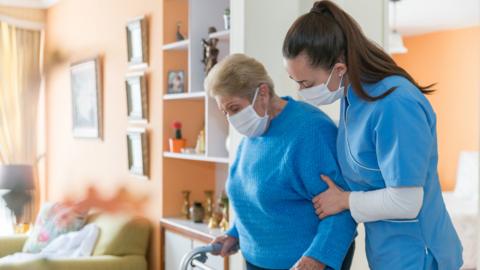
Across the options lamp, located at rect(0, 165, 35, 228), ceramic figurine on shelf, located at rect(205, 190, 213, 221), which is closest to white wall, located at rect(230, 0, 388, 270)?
ceramic figurine on shelf, located at rect(205, 190, 213, 221)

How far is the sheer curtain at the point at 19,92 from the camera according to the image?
4367 mm

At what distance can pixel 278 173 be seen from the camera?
4.96 feet

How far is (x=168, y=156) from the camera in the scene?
126 inches

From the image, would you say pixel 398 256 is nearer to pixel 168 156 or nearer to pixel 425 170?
pixel 425 170

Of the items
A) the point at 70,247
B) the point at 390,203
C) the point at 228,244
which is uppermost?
the point at 390,203

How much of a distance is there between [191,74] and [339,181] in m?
1.70

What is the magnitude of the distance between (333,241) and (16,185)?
3.45 metres

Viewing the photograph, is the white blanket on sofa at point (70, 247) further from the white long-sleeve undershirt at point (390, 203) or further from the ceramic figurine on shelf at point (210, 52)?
the white long-sleeve undershirt at point (390, 203)

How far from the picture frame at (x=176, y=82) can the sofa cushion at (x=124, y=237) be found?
0.75 m

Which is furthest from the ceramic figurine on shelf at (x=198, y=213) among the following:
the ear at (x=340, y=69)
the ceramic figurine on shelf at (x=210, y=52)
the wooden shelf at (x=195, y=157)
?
the ear at (x=340, y=69)

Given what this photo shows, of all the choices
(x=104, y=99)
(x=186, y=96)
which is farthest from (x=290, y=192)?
(x=104, y=99)

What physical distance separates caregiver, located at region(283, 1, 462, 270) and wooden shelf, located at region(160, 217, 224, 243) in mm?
1525

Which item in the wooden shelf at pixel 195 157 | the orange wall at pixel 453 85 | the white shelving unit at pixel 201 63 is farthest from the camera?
the orange wall at pixel 453 85

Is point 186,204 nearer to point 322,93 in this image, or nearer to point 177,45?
point 177,45
